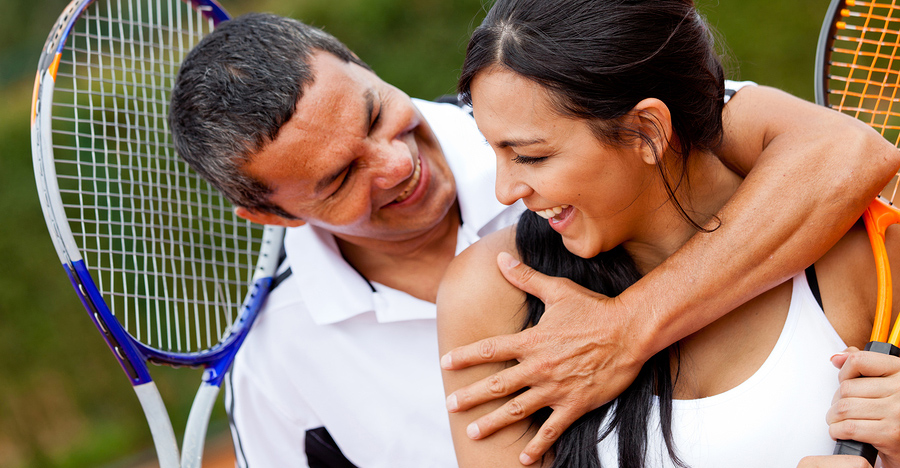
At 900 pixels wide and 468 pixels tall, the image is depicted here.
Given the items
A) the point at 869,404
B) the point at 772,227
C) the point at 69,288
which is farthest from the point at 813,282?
the point at 69,288

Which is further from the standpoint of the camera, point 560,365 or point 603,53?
point 560,365

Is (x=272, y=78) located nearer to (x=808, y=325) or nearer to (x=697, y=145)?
(x=697, y=145)

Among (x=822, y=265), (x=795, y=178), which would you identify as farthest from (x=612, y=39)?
(x=822, y=265)

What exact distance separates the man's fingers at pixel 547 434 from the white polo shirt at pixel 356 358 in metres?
0.71

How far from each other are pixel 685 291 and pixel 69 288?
3.83 m

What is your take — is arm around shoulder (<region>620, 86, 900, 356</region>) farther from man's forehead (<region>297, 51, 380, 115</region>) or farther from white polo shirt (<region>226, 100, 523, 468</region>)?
man's forehead (<region>297, 51, 380, 115</region>)

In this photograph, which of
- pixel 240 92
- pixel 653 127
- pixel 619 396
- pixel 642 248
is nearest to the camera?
pixel 653 127

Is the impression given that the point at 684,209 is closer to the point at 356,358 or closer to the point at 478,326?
the point at 478,326

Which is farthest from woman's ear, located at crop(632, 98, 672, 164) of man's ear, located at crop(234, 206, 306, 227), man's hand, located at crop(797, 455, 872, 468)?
man's ear, located at crop(234, 206, 306, 227)

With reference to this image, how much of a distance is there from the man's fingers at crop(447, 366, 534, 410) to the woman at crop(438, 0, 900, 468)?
31 mm

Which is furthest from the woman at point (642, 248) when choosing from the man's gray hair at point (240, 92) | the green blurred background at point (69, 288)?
the green blurred background at point (69, 288)

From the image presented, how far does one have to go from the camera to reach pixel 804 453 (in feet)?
4.72

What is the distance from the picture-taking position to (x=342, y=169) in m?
1.97

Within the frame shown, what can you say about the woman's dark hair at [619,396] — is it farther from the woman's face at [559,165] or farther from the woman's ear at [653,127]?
the woman's ear at [653,127]
